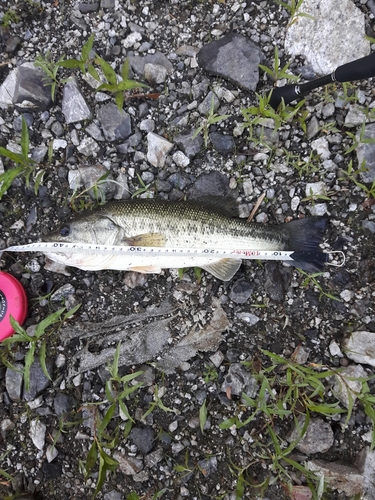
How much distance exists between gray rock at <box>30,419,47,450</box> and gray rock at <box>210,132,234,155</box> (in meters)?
3.73

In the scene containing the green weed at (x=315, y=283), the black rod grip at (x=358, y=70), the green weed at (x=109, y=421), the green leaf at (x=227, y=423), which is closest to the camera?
the black rod grip at (x=358, y=70)

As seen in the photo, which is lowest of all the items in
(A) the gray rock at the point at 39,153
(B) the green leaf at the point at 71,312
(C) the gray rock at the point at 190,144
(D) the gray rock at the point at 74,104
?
(B) the green leaf at the point at 71,312

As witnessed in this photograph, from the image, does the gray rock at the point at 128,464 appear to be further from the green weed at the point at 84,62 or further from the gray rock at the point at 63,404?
the green weed at the point at 84,62

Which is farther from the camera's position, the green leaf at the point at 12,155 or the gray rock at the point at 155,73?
the gray rock at the point at 155,73

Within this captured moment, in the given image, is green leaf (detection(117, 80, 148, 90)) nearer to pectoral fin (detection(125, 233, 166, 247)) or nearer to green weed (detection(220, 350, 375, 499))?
pectoral fin (detection(125, 233, 166, 247))

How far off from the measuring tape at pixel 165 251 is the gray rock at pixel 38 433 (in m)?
1.97

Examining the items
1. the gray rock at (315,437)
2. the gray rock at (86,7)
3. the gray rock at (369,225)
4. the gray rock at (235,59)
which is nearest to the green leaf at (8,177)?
the gray rock at (86,7)

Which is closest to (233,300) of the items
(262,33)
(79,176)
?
(79,176)

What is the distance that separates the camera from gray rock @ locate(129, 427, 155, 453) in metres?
3.89

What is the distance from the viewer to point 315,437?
12.2 ft

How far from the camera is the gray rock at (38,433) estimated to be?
157 inches

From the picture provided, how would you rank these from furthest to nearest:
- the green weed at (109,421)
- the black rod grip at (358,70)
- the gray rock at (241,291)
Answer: the gray rock at (241,291), the green weed at (109,421), the black rod grip at (358,70)

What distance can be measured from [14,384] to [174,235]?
250 centimetres

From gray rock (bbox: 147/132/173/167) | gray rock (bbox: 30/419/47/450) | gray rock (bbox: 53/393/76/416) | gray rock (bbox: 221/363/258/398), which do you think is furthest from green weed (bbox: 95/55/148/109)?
gray rock (bbox: 30/419/47/450)
